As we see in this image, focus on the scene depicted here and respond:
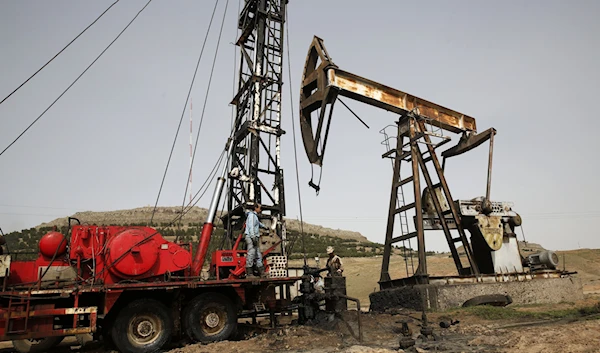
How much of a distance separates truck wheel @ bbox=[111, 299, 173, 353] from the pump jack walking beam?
565 cm

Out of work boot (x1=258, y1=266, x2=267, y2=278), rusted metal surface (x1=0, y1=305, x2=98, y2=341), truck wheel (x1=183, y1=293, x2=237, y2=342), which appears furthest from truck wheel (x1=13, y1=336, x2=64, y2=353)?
work boot (x1=258, y1=266, x2=267, y2=278)

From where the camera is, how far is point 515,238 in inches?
505

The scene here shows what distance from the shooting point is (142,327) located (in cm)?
721

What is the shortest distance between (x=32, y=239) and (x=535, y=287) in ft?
114

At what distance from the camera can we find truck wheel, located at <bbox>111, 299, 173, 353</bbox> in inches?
274

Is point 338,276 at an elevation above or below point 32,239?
below

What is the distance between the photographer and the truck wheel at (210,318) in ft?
25.0

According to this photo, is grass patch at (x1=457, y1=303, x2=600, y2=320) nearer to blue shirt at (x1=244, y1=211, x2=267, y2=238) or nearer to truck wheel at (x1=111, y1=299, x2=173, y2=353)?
blue shirt at (x1=244, y1=211, x2=267, y2=238)

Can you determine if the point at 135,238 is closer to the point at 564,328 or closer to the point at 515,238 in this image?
the point at 564,328

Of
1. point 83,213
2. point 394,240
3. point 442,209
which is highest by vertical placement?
point 83,213

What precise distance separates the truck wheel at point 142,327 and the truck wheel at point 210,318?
15.2 inches

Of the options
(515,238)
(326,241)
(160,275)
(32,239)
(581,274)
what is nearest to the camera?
(160,275)

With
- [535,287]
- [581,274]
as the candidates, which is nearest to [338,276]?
[535,287]

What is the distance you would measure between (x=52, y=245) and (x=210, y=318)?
317cm
